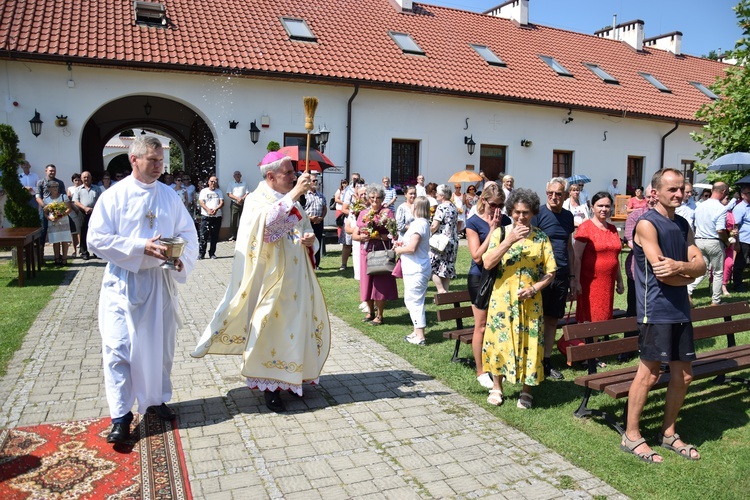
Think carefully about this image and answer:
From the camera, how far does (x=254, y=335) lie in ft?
15.9

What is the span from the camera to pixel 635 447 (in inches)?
169

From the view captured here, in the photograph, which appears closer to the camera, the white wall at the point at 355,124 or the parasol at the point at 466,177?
the white wall at the point at 355,124

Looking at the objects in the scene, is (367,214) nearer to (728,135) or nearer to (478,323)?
(478,323)

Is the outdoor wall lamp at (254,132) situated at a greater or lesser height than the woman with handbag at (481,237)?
greater

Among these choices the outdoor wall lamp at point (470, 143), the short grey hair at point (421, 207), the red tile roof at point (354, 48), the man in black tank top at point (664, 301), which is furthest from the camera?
the outdoor wall lamp at point (470, 143)

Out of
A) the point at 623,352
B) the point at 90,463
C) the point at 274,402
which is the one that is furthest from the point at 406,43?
the point at 90,463

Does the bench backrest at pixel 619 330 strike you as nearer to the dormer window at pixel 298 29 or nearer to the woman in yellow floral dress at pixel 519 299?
the woman in yellow floral dress at pixel 519 299

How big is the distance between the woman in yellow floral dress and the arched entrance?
1627 centimetres

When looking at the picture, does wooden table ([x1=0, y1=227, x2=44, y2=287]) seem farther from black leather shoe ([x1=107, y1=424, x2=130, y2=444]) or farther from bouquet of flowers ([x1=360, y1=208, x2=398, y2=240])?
black leather shoe ([x1=107, y1=424, x2=130, y2=444])

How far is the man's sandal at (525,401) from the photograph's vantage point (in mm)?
5094

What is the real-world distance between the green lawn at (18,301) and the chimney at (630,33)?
86.0ft

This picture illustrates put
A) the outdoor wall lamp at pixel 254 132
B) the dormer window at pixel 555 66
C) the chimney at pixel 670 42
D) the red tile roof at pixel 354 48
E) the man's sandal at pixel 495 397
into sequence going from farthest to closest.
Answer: the chimney at pixel 670 42
the dormer window at pixel 555 66
the outdoor wall lamp at pixel 254 132
the red tile roof at pixel 354 48
the man's sandal at pixel 495 397

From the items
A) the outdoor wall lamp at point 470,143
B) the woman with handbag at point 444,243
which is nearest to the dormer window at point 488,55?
the outdoor wall lamp at point 470,143

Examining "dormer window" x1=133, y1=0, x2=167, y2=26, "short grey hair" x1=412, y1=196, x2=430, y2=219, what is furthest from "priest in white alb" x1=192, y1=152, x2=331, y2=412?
"dormer window" x1=133, y1=0, x2=167, y2=26
